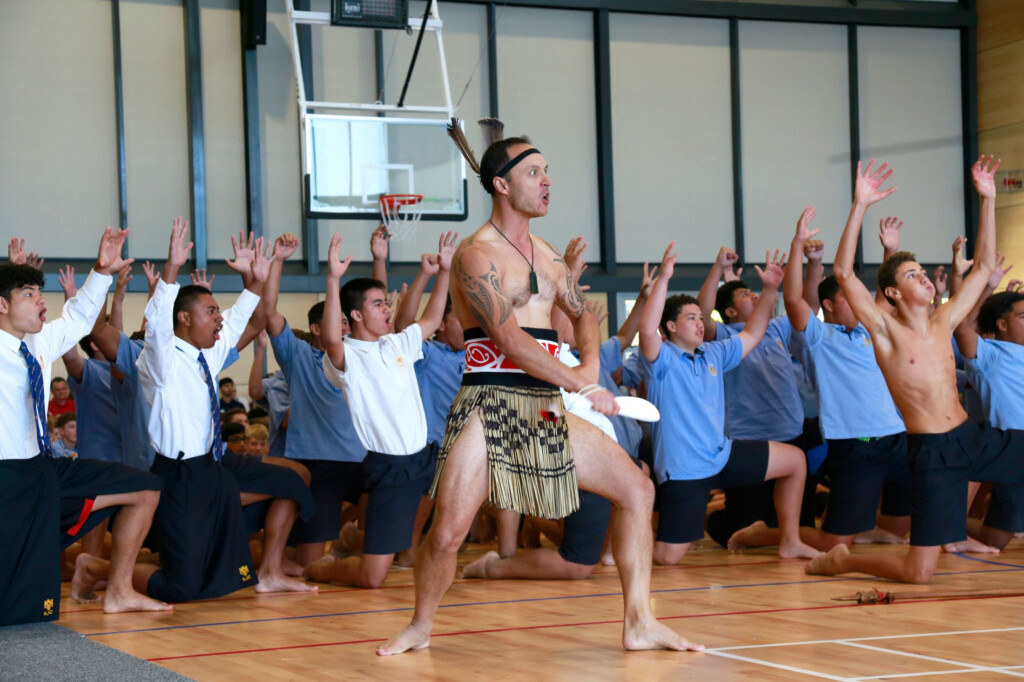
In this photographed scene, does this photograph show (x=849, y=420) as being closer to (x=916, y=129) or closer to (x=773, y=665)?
(x=773, y=665)

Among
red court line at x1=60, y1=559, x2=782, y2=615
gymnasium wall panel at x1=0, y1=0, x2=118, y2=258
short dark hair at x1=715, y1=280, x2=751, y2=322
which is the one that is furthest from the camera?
gymnasium wall panel at x1=0, y1=0, x2=118, y2=258

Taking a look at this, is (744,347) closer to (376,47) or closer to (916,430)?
(916,430)

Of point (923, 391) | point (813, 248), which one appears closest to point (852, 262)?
point (923, 391)

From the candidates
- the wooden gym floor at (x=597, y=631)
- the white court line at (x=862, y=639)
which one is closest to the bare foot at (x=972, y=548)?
the wooden gym floor at (x=597, y=631)

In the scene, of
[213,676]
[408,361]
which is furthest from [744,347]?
[213,676]

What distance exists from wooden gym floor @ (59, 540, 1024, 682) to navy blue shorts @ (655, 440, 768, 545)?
Answer: 1.09ft

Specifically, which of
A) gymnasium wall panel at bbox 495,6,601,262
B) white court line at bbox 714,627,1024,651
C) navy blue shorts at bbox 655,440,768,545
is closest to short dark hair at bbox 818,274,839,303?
navy blue shorts at bbox 655,440,768,545

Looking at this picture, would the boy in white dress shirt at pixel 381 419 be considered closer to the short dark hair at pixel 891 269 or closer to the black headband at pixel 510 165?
the black headband at pixel 510 165

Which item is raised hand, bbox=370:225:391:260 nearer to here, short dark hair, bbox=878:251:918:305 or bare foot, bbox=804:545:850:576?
short dark hair, bbox=878:251:918:305

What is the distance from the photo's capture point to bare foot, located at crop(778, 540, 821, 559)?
6926 mm

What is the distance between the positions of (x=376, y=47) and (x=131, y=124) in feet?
9.67

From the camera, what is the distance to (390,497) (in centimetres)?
613

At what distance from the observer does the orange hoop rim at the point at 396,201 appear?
10.5 meters

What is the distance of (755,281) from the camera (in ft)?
48.1
